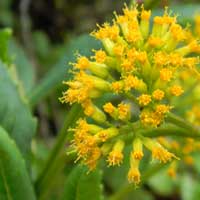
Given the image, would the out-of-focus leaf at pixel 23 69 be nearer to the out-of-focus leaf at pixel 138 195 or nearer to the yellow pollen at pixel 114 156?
the out-of-focus leaf at pixel 138 195

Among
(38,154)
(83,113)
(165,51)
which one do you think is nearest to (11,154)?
(83,113)

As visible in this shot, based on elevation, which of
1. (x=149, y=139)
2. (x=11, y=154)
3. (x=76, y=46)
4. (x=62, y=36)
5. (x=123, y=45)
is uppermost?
(x=62, y=36)

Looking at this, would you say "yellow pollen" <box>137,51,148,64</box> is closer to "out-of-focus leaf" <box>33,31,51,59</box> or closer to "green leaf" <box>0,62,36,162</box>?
"green leaf" <box>0,62,36,162</box>

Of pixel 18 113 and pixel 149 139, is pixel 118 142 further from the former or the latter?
pixel 18 113

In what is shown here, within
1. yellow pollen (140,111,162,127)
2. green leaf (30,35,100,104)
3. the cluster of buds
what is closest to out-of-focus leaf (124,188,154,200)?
green leaf (30,35,100,104)

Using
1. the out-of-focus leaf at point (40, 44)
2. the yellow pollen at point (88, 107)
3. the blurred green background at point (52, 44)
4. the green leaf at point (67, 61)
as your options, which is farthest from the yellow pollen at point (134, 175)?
the out-of-focus leaf at point (40, 44)

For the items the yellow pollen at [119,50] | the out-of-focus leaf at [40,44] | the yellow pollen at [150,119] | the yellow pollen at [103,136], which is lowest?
the yellow pollen at [150,119]

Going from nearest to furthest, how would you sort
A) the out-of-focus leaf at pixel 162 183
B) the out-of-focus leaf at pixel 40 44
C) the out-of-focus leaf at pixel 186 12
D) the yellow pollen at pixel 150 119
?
the yellow pollen at pixel 150 119 → the out-of-focus leaf at pixel 186 12 → the out-of-focus leaf at pixel 162 183 → the out-of-focus leaf at pixel 40 44
